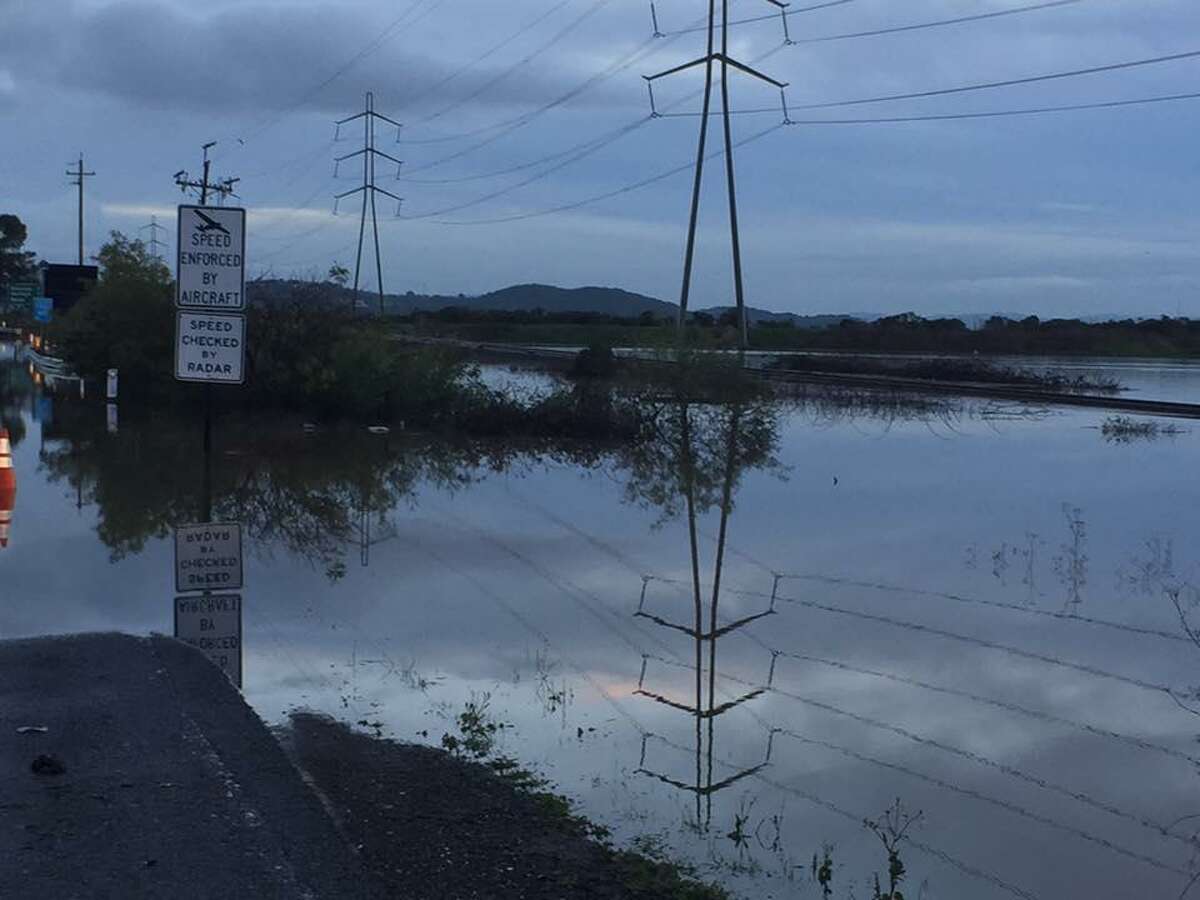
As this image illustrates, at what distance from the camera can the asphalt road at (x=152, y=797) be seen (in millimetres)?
6059

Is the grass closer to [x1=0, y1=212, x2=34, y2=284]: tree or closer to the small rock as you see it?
the small rock

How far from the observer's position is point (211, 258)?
16578mm

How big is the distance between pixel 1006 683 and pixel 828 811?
11.4ft

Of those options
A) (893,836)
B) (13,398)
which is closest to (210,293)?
(893,836)

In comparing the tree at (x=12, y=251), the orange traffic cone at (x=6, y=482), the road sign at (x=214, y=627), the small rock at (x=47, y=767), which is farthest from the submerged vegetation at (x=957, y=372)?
the tree at (x=12, y=251)

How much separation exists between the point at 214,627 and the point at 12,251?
165825 millimetres

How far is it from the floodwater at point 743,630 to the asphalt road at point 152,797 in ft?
3.14

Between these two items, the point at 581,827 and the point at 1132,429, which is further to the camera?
the point at 1132,429

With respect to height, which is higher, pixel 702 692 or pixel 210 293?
pixel 210 293

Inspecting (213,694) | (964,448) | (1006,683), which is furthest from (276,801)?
(964,448)

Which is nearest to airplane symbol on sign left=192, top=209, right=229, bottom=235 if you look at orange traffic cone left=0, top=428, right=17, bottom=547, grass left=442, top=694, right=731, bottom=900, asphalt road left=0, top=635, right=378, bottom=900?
orange traffic cone left=0, top=428, right=17, bottom=547

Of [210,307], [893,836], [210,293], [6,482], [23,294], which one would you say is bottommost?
[893,836]

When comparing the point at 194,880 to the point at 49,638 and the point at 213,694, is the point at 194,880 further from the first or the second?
the point at 49,638

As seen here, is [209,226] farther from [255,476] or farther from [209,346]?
[255,476]
